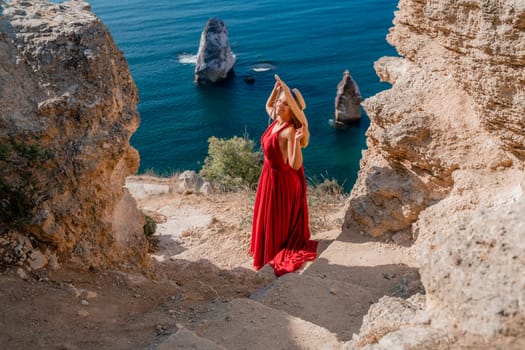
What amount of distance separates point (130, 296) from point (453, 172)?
11.5 ft

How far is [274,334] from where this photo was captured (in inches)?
156

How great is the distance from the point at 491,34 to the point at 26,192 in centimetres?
406

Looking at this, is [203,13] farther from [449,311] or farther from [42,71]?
[449,311]

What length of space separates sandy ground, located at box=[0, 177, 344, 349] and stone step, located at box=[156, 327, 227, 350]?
0.41ft

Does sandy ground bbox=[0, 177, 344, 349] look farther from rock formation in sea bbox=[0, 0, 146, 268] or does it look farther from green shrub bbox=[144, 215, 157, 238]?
rock formation in sea bbox=[0, 0, 146, 268]

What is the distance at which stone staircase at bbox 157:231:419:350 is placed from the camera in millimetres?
3834

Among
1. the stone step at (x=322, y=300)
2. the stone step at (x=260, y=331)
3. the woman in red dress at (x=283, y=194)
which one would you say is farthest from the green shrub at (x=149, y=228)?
the stone step at (x=260, y=331)

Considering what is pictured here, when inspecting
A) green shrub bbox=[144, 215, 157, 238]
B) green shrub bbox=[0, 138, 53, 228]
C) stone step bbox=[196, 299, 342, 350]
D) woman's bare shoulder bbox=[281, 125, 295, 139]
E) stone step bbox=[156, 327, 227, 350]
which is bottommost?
green shrub bbox=[144, 215, 157, 238]

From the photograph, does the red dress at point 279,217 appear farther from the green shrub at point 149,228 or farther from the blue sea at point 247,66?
the blue sea at point 247,66

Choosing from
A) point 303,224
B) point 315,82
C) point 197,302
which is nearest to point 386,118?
point 303,224

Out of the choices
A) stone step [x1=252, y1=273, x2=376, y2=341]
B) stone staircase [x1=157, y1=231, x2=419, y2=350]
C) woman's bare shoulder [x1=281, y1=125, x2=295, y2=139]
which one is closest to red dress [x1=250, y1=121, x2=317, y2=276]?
woman's bare shoulder [x1=281, y1=125, x2=295, y2=139]

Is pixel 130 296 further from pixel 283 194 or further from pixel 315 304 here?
pixel 283 194

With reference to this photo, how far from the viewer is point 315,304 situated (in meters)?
5.01

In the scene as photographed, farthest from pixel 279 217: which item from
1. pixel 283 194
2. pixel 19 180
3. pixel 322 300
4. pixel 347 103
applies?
pixel 347 103
